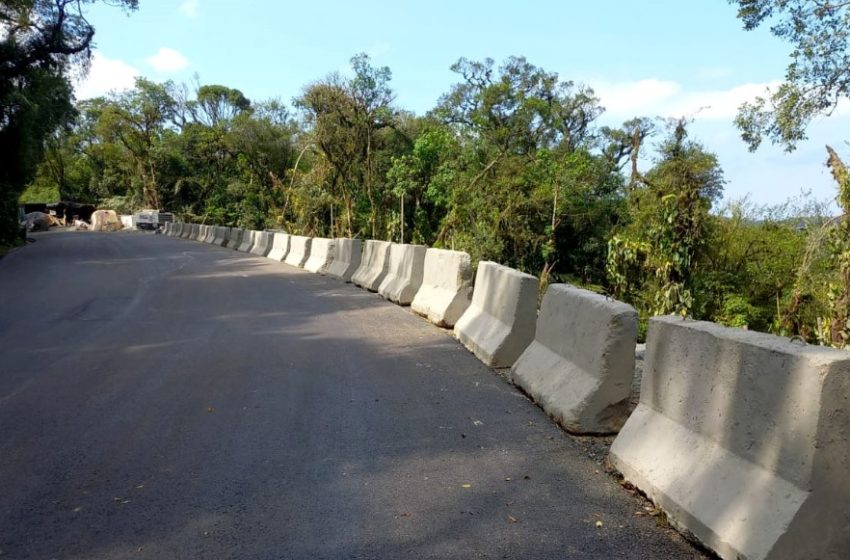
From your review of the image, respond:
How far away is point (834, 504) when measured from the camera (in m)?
3.24

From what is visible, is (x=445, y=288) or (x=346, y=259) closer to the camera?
(x=445, y=288)

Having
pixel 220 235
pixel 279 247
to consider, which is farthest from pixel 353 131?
pixel 220 235

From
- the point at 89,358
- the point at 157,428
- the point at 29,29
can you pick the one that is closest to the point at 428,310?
the point at 89,358

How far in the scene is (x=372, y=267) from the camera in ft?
55.3

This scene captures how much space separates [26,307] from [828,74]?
53.6 ft

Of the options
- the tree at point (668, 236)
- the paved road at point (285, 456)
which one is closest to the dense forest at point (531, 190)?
the tree at point (668, 236)

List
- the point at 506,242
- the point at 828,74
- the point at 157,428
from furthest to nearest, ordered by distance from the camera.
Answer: the point at 506,242
the point at 828,74
the point at 157,428

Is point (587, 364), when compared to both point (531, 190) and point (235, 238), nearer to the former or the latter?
point (531, 190)

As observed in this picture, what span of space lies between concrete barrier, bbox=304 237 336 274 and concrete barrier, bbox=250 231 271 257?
6.65m

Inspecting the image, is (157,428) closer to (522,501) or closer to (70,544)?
(70,544)

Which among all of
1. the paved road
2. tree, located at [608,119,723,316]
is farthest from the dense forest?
the paved road

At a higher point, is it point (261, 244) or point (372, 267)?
point (372, 267)

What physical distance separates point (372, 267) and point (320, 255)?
16.5 feet

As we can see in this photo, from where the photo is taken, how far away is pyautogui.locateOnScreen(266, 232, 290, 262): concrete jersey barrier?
25891 mm
